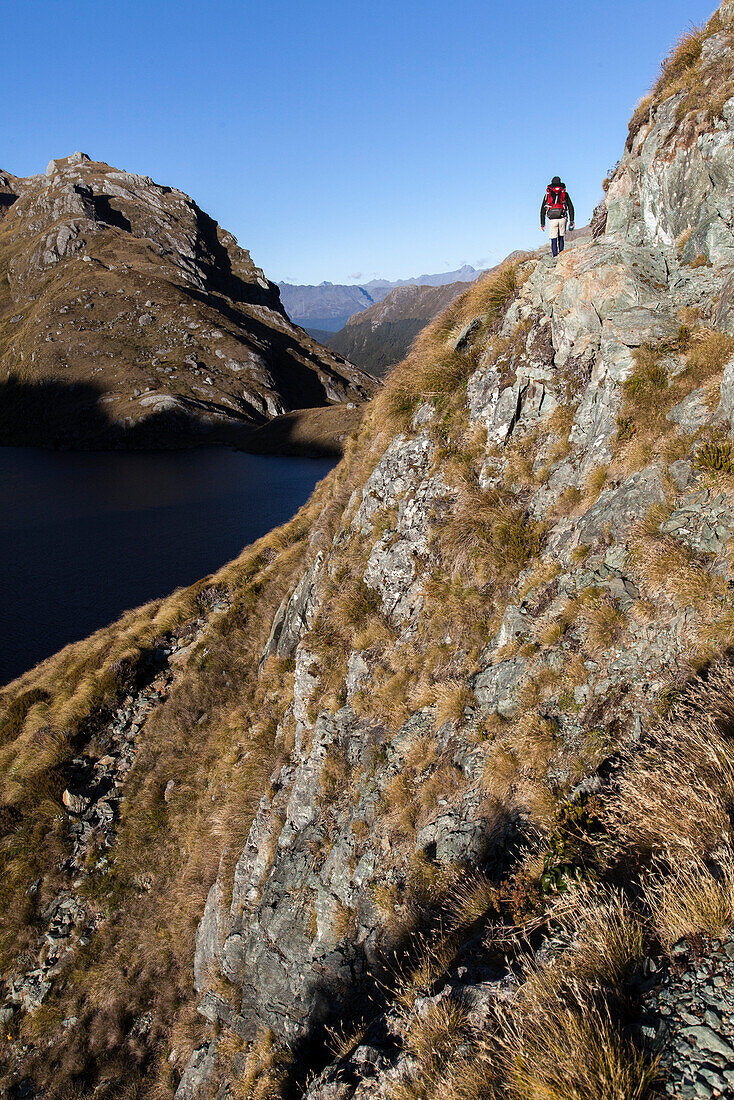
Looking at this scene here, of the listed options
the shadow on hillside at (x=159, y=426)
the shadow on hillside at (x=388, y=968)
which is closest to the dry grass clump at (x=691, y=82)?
the shadow on hillside at (x=388, y=968)

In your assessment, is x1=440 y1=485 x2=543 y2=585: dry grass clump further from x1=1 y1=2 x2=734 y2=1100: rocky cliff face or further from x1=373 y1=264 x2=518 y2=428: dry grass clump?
x1=373 y1=264 x2=518 y2=428: dry grass clump

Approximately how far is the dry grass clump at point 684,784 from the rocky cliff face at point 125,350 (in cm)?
12715

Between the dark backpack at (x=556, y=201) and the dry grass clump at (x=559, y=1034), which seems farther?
the dark backpack at (x=556, y=201)

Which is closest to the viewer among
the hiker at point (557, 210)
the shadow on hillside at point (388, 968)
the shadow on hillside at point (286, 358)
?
the shadow on hillside at point (388, 968)

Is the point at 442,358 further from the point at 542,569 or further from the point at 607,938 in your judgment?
the point at 607,938

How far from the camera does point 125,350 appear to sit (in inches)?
5659

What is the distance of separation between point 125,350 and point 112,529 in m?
109

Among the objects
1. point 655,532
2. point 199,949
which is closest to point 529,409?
point 655,532

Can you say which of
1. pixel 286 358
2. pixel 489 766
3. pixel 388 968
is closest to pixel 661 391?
pixel 489 766

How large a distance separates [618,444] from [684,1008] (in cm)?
790

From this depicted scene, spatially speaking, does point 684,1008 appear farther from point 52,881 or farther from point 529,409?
point 52,881

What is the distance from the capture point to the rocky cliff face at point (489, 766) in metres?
4.15

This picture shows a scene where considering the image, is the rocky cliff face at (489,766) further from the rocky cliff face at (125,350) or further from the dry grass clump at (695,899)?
the rocky cliff face at (125,350)

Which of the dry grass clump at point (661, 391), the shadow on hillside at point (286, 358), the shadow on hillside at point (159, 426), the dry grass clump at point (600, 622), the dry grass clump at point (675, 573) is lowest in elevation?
the dry grass clump at point (600, 622)
